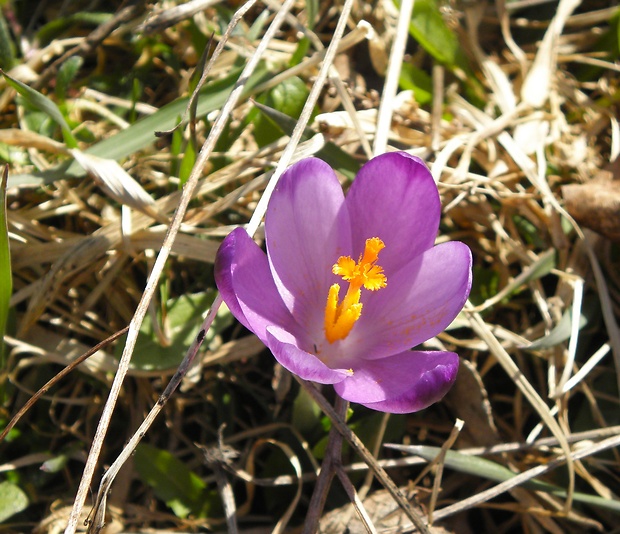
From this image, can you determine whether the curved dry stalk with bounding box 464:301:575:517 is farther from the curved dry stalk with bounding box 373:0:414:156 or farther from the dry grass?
the curved dry stalk with bounding box 373:0:414:156

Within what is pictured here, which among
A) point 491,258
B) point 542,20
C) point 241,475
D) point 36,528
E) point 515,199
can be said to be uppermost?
point 542,20

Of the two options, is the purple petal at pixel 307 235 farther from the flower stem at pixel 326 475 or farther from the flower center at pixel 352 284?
the flower stem at pixel 326 475

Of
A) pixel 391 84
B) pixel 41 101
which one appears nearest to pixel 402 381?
pixel 391 84

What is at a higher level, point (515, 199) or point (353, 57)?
point (353, 57)

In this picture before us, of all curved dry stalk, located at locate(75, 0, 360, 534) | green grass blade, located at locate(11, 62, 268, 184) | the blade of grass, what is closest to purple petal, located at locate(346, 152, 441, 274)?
curved dry stalk, located at locate(75, 0, 360, 534)

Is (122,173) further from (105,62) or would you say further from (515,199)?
(515,199)

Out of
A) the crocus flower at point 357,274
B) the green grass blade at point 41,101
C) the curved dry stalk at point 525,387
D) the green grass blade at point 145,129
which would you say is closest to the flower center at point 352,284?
the crocus flower at point 357,274

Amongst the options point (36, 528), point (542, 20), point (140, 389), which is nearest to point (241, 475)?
point (140, 389)
